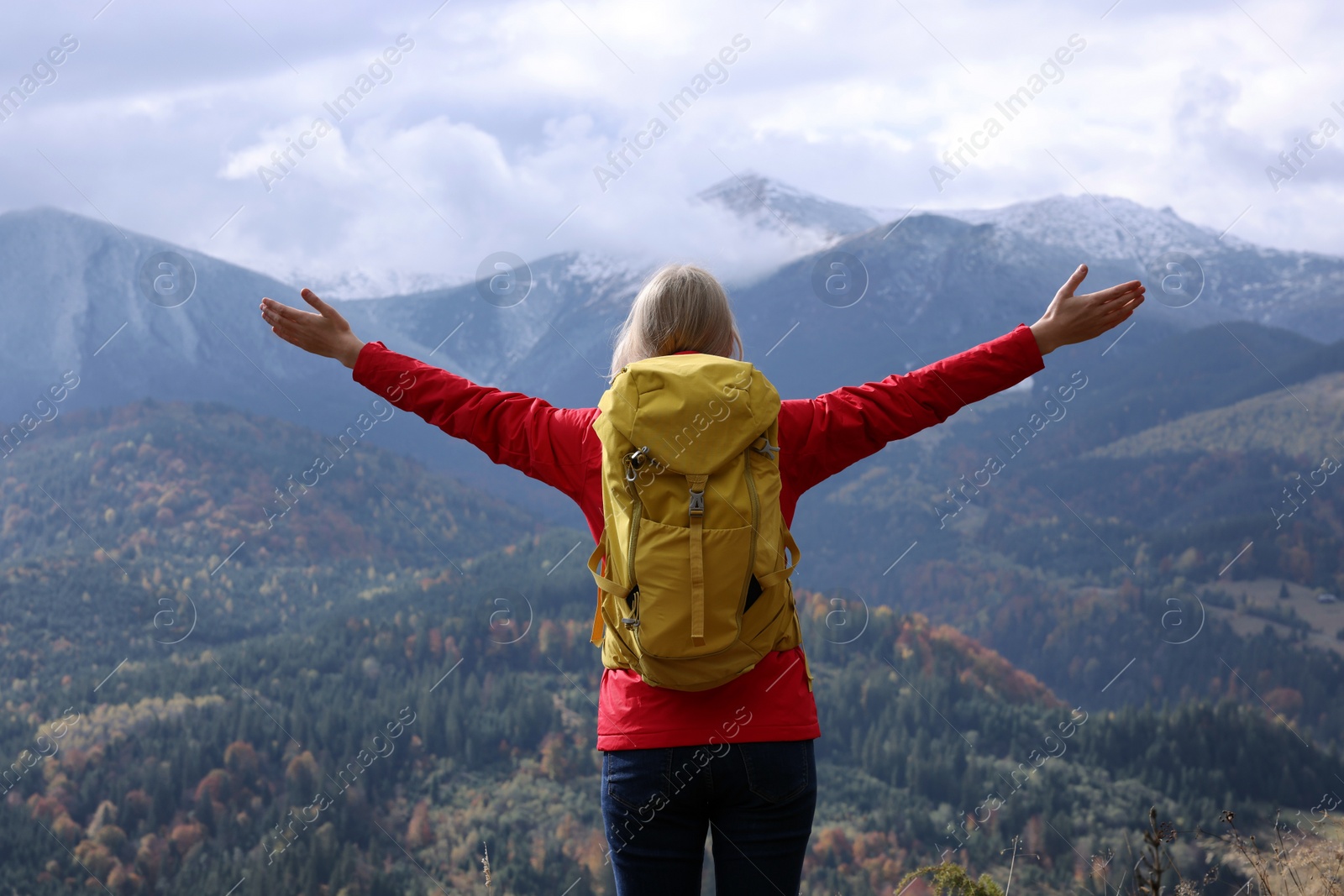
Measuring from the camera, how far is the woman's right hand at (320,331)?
112 inches

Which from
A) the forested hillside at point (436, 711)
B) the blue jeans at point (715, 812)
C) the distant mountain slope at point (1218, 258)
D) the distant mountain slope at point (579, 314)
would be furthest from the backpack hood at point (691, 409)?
the distant mountain slope at point (1218, 258)

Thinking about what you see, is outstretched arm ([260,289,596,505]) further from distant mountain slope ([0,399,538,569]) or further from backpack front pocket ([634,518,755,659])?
distant mountain slope ([0,399,538,569])

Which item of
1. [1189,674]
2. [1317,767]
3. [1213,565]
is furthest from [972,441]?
[1317,767]

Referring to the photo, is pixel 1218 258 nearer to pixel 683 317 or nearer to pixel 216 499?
A: pixel 216 499

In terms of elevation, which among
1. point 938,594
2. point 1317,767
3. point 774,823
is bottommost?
point 938,594

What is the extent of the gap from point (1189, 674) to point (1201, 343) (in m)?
59.6

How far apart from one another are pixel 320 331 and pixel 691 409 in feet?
4.26

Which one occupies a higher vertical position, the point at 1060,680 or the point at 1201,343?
the point at 1201,343

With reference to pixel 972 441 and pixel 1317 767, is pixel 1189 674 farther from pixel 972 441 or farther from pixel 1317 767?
pixel 972 441

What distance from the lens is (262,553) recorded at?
3809 inches

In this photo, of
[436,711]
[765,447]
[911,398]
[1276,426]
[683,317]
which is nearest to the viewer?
[765,447]

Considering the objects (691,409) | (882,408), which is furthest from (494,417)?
(882,408)

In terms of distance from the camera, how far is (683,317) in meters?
2.51

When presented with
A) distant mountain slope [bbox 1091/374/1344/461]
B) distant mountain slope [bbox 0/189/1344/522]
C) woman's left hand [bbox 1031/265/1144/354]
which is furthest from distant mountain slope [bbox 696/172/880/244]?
woman's left hand [bbox 1031/265/1144/354]
